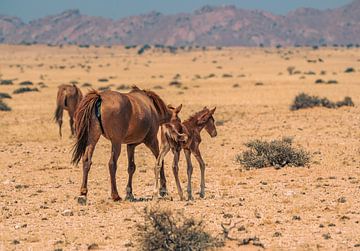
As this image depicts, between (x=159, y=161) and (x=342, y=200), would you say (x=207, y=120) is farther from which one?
(x=342, y=200)

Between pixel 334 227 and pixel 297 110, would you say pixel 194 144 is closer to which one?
pixel 334 227

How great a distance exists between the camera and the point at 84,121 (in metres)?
11.4

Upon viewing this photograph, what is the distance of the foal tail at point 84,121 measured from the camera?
11.4m

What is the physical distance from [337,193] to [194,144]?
2.61 m

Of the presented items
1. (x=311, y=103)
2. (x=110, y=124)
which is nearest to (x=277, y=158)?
(x=110, y=124)

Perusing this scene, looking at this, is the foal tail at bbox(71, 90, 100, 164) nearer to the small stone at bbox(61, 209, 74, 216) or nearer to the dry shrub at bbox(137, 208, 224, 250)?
the small stone at bbox(61, 209, 74, 216)

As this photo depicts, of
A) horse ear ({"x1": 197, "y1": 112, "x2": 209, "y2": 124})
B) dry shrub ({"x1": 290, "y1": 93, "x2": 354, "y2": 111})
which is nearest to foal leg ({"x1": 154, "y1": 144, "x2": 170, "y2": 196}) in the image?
horse ear ({"x1": 197, "y1": 112, "x2": 209, "y2": 124})

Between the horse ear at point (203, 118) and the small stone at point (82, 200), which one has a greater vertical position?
the horse ear at point (203, 118)

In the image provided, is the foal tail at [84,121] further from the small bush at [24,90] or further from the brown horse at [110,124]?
the small bush at [24,90]

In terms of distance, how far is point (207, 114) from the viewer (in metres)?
12.0

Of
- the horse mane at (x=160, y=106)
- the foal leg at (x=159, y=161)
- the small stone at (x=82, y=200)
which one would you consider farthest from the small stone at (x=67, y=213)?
the horse mane at (x=160, y=106)

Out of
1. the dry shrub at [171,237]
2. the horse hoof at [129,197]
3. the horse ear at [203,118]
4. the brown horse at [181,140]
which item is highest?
the horse ear at [203,118]

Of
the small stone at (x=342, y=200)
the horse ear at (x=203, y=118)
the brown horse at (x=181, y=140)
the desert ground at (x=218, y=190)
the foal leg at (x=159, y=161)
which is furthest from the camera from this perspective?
the horse ear at (x=203, y=118)

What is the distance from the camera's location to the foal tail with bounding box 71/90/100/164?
1141cm
